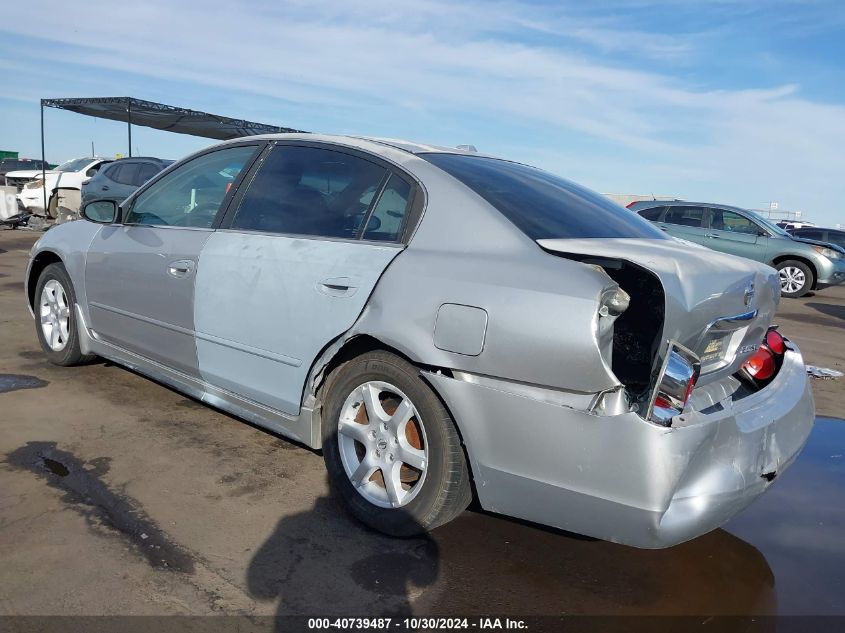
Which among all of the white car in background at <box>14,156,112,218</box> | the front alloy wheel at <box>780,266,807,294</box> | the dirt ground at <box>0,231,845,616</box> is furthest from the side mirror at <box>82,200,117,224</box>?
the white car in background at <box>14,156,112,218</box>

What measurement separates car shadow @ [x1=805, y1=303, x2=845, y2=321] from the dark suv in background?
42.0ft

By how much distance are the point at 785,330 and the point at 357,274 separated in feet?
25.1

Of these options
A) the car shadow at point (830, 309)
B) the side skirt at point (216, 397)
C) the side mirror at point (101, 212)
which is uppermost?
the side mirror at point (101, 212)

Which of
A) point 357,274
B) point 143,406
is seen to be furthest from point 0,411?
point 357,274

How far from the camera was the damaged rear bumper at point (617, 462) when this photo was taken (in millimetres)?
2236

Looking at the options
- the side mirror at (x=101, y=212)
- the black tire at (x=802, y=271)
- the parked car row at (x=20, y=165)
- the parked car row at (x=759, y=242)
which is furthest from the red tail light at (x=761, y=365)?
the parked car row at (x=20, y=165)

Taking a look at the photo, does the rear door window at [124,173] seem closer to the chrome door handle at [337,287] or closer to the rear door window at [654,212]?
the rear door window at [654,212]

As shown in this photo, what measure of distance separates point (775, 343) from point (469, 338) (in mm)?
1577

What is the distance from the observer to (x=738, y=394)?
9.22ft

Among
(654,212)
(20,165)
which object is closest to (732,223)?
(654,212)

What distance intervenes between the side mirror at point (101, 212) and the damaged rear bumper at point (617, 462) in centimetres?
286

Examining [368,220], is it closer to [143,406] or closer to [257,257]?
[257,257]

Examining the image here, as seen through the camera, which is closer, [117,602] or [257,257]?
[117,602]

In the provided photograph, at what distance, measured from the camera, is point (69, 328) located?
473 centimetres
